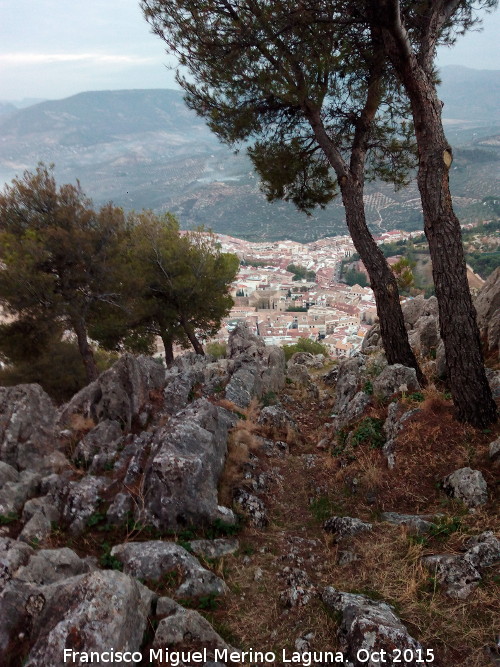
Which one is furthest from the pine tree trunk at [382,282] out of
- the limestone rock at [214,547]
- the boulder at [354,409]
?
the limestone rock at [214,547]

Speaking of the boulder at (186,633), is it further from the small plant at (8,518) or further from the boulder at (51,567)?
the small plant at (8,518)

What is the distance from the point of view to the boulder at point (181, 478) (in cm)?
420

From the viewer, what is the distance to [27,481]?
480 cm

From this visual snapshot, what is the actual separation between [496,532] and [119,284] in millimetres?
11729

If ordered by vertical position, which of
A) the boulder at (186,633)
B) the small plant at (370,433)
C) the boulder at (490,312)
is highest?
the boulder at (490,312)

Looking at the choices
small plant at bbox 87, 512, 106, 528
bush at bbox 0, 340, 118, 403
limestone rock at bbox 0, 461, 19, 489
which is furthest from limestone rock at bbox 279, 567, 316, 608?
bush at bbox 0, 340, 118, 403

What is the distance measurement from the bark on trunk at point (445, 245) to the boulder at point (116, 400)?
490 centimetres

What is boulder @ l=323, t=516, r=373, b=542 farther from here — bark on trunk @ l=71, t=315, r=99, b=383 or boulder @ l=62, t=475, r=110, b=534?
bark on trunk @ l=71, t=315, r=99, b=383

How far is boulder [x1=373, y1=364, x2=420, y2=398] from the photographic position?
6.05m

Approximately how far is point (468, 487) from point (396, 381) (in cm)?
225

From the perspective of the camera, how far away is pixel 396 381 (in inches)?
243

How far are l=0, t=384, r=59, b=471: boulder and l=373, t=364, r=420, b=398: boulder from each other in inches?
194

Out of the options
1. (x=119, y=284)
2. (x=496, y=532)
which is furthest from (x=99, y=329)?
(x=496, y=532)

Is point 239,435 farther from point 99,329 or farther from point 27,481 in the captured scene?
point 99,329
